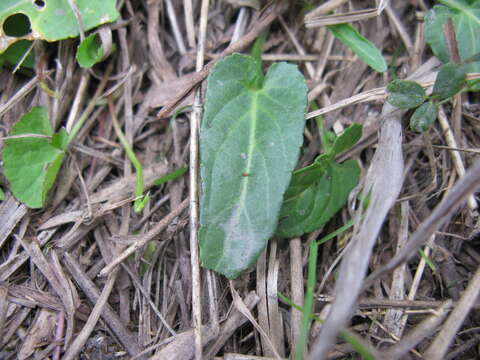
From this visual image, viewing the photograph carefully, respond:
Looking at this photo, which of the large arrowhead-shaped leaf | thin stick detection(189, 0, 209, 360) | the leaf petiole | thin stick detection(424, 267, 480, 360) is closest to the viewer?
thin stick detection(424, 267, 480, 360)

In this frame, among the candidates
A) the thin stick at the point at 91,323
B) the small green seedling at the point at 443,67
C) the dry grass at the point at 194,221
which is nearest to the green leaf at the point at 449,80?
the small green seedling at the point at 443,67

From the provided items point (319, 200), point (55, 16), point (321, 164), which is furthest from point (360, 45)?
point (55, 16)

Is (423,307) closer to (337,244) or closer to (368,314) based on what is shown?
(368,314)

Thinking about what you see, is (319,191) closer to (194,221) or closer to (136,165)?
(194,221)

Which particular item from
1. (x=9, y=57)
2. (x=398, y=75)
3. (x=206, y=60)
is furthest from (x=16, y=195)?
(x=398, y=75)

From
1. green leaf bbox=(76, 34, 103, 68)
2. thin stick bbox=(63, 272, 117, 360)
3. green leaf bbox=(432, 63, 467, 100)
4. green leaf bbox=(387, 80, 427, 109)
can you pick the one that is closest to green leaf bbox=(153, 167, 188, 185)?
thin stick bbox=(63, 272, 117, 360)

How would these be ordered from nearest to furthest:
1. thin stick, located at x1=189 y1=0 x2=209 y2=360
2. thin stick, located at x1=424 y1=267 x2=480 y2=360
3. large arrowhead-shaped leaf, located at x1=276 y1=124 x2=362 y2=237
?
thin stick, located at x1=424 y1=267 x2=480 y2=360 → thin stick, located at x1=189 y1=0 x2=209 y2=360 → large arrowhead-shaped leaf, located at x1=276 y1=124 x2=362 y2=237

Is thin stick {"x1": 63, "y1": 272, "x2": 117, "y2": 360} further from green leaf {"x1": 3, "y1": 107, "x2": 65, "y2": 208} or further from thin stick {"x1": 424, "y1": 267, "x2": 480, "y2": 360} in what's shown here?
thin stick {"x1": 424, "y1": 267, "x2": 480, "y2": 360}
